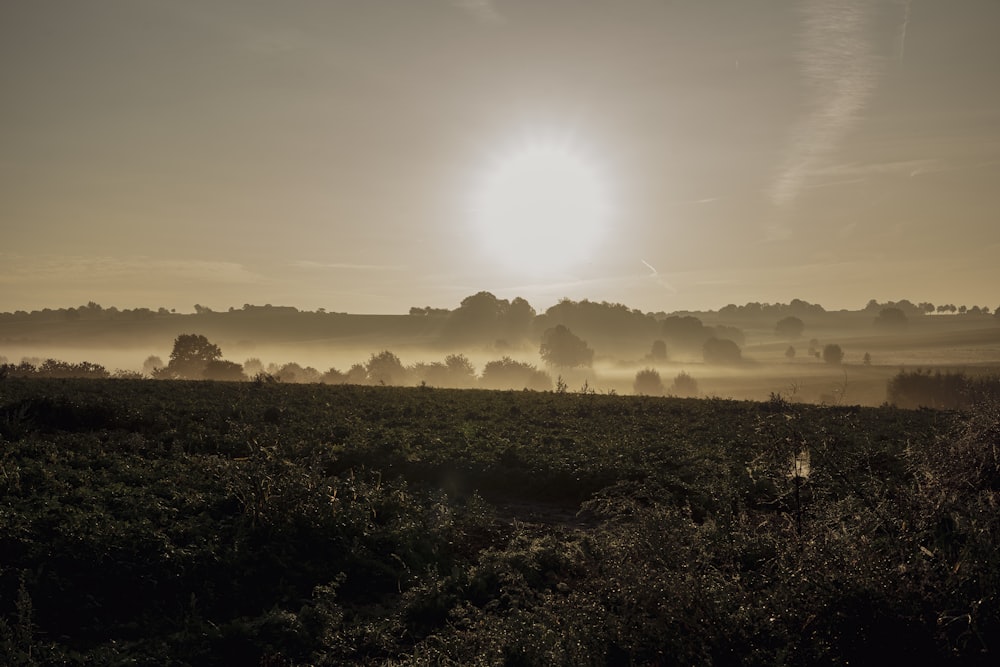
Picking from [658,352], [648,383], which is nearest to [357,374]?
[648,383]

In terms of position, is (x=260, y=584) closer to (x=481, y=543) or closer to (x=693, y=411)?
(x=481, y=543)

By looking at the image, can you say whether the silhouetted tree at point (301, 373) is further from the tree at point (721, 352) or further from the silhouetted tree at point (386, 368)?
the tree at point (721, 352)

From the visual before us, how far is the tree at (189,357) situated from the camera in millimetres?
77188

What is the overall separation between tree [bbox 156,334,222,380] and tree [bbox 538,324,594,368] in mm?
53275

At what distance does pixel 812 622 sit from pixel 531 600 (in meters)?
4.63

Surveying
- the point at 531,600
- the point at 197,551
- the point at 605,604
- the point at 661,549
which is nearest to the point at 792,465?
the point at 661,549

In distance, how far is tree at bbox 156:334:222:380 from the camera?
77188 mm

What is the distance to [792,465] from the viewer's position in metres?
9.56

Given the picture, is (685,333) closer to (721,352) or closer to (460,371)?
(721,352)

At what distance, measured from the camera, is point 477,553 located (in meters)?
13.1

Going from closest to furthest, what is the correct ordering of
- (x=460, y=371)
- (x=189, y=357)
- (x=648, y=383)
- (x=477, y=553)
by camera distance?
(x=477, y=553), (x=189, y=357), (x=648, y=383), (x=460, y=371)

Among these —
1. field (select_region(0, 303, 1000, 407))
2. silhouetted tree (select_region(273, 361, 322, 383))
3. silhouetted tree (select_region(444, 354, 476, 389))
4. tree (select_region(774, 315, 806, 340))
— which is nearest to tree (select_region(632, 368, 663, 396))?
field (select_region(0, 303, 1000, 407))

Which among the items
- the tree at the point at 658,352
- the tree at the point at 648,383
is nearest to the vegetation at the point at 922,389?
the tree at the point at 648,383

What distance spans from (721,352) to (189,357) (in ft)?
317
